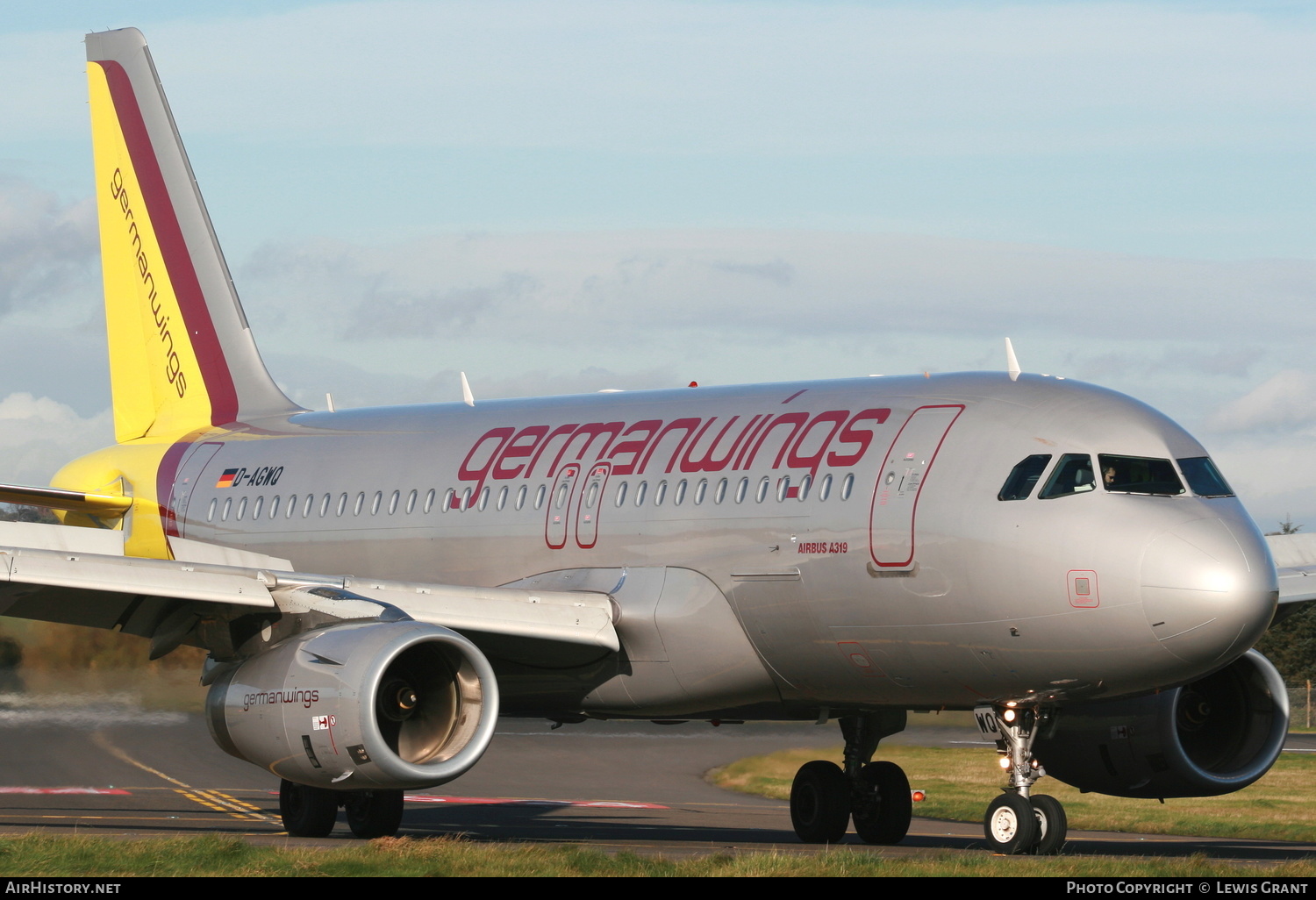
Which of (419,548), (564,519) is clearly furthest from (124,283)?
(564,519)

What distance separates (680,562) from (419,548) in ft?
14.4

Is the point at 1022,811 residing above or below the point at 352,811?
above

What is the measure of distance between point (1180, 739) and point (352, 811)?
29.5 feet

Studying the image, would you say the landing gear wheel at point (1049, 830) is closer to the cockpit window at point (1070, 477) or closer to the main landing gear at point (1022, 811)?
the main landing gear at point (1022, 811)

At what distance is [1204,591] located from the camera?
15.0 m

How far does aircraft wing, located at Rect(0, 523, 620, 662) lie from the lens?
17000 millimetres

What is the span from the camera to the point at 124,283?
28656 mm

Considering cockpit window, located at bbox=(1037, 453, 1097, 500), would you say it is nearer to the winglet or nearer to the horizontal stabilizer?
the winglet

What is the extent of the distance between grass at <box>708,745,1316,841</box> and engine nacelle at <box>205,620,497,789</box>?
8.56m

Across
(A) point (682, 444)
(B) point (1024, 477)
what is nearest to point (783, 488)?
(A) point (682, 444)

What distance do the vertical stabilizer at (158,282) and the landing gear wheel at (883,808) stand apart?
11055 millimetres

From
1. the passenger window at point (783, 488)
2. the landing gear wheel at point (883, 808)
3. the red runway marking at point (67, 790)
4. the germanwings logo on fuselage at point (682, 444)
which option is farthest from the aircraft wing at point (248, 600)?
the red runway marking at point (67, 790)

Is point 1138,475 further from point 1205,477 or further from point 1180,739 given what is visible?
point 1180,739
